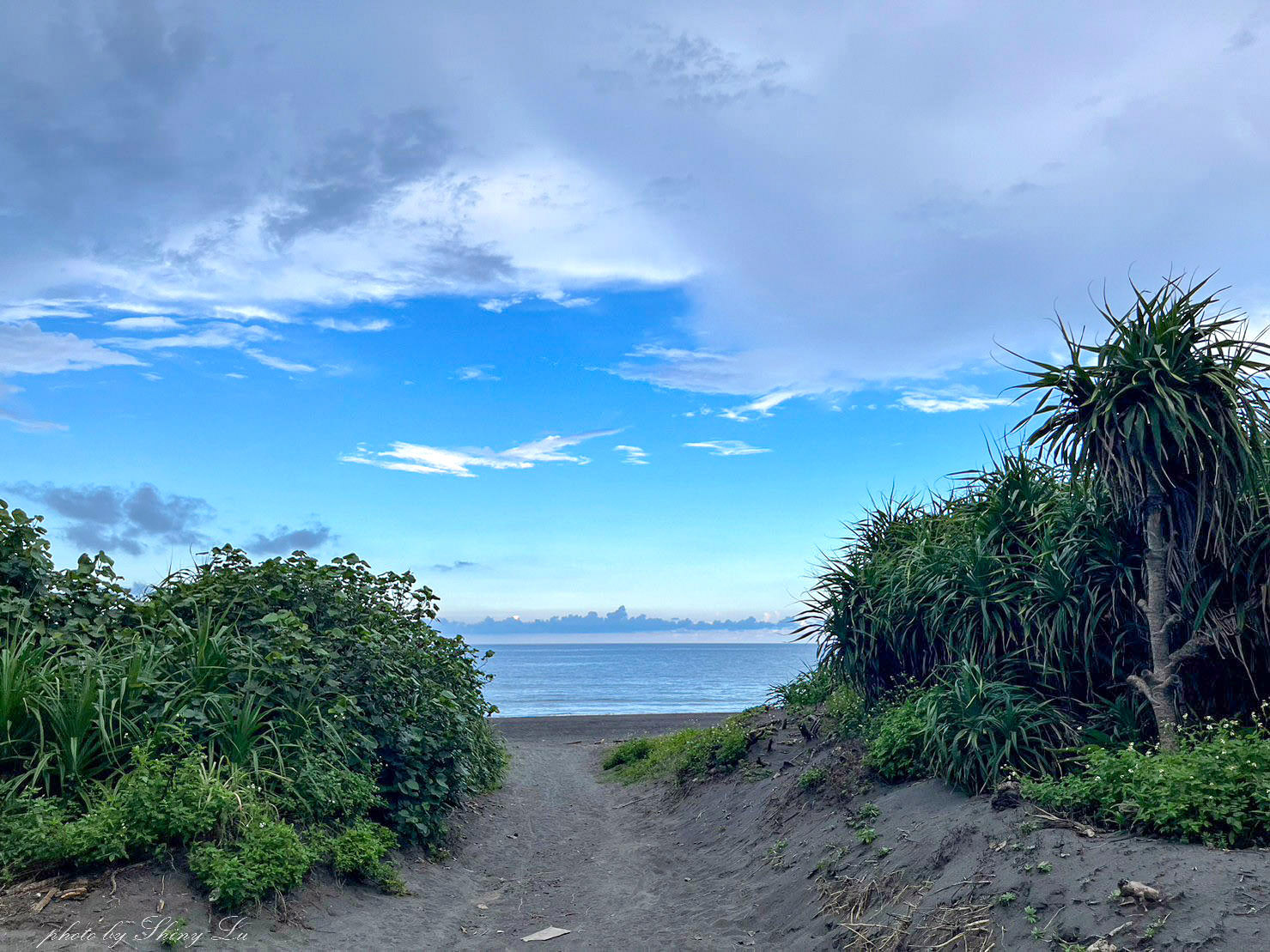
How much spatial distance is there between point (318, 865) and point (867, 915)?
4609mm

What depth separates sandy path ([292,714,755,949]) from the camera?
7406 mm

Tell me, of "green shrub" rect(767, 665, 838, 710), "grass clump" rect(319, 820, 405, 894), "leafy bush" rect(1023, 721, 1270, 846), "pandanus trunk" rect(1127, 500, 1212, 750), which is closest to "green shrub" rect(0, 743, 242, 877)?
"grass clump" rect(319, 820, 405, 894)

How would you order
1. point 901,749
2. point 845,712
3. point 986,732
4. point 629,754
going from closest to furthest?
point 986,732 < point 901,749 < point 845,712 < point 629,754

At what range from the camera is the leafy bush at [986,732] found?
7938 mm

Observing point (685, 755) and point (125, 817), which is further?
point (685, 755)

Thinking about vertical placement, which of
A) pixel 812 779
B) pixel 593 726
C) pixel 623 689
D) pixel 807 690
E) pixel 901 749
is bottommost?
pixel 623 689

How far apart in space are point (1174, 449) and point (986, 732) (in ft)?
9.77

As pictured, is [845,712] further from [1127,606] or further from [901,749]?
[1127,606]

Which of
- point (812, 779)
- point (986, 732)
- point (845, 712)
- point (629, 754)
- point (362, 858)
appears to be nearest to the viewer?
point (362, 858)

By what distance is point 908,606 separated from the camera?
10.4 meters

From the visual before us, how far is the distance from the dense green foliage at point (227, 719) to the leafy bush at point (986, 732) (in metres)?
5.23

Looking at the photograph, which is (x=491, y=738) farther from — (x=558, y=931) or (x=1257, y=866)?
(x=1257, y=866)

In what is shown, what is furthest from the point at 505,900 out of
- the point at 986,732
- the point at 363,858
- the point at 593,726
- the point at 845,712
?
the point at 593,726

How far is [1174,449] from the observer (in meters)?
7.72
